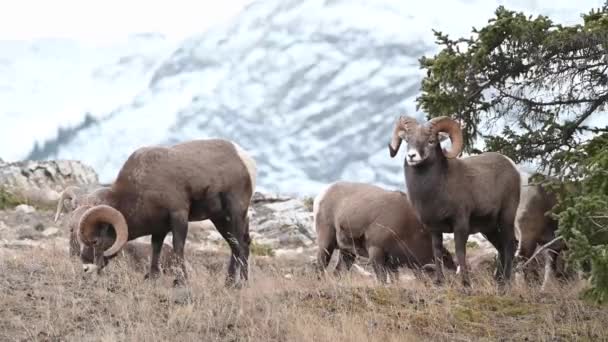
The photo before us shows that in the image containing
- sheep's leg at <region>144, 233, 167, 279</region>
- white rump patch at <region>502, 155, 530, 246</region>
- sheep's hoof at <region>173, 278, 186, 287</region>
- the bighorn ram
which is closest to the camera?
sheep's hoof at <region>173, 278, 186, 287</region>

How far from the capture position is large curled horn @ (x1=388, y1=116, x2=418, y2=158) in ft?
40.6

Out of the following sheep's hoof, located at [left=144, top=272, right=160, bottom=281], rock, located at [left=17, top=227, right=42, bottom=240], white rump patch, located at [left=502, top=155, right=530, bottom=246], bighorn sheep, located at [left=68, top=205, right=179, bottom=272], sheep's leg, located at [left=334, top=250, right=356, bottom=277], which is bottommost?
rock, located at [left=17, top=227, right=42, bottom=240]

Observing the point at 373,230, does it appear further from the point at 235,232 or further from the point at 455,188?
the point at 235,232

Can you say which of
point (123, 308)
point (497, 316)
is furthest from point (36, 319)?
point (497, 316)

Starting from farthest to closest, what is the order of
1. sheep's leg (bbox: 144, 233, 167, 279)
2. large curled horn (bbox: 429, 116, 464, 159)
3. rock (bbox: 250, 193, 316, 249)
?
rock (bbox: 250, 193, 316, 249), sheep's leg (bbox: 144, 233, 167, 279), large curled horn (bbox: 429, 116, 464, 159)

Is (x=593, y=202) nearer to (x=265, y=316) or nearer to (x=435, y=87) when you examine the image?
(x=265, y=316)

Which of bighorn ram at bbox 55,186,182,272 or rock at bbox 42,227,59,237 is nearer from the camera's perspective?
bighorn ram at bbox 55,186,182,272

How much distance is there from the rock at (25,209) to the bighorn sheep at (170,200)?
14.6 metres

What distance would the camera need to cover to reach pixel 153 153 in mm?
12711

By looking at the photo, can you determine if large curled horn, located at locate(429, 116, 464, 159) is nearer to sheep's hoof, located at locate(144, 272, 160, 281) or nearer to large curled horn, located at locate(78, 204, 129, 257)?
sheep's hoof, located at locate(144, 272, 160, 281)

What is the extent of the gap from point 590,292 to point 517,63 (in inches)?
211

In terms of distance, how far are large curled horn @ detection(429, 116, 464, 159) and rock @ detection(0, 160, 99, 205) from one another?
65.6ft

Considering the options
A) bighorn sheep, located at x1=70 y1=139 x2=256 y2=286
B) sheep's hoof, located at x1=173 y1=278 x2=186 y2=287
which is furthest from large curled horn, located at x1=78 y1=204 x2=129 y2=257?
sheep's hoof, located at x1=173 y1=278 x2=186 y2=287

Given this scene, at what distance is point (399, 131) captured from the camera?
492 inches
